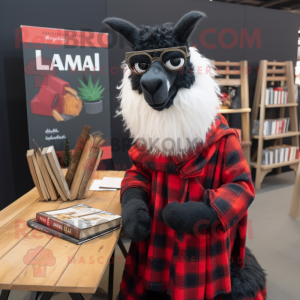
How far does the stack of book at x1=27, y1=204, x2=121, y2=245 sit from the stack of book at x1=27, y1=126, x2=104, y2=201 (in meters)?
0.24

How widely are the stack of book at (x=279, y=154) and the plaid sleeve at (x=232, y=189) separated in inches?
115

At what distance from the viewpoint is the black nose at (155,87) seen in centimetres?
94

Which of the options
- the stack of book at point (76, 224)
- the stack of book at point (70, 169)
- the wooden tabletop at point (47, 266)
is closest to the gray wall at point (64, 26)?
the stack of book at point (70, 169)

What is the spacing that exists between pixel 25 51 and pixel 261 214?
2.75 m

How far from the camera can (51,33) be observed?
2.38 metres

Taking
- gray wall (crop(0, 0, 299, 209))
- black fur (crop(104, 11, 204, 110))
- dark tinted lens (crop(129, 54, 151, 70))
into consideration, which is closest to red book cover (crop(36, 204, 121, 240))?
black fur (crop(104, 11, 204, 110))

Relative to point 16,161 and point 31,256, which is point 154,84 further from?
point 16,161

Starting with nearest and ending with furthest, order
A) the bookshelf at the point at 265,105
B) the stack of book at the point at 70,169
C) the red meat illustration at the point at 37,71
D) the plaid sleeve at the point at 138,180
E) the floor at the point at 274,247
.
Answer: the plaid sleeve at the point at 138,180 → the stack of book at the point at 70,169 → the floor at the point at 274,247 → the red meat illustration at the point at 37,71 → the bookshelf at the point at 265,105

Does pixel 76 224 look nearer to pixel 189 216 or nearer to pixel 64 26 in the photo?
pixel 189 216

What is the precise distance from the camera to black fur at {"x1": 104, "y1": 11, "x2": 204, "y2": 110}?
3.28 feet

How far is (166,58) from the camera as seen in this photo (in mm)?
1000

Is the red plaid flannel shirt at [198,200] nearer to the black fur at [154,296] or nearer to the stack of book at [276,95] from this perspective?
the black fur at [154,296]

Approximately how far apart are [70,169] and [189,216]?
0.72m

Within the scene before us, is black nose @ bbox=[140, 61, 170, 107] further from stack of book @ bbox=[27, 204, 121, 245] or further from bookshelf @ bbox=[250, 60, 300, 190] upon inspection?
bookshelf @ bbox=[250, 60, 300, 190]
